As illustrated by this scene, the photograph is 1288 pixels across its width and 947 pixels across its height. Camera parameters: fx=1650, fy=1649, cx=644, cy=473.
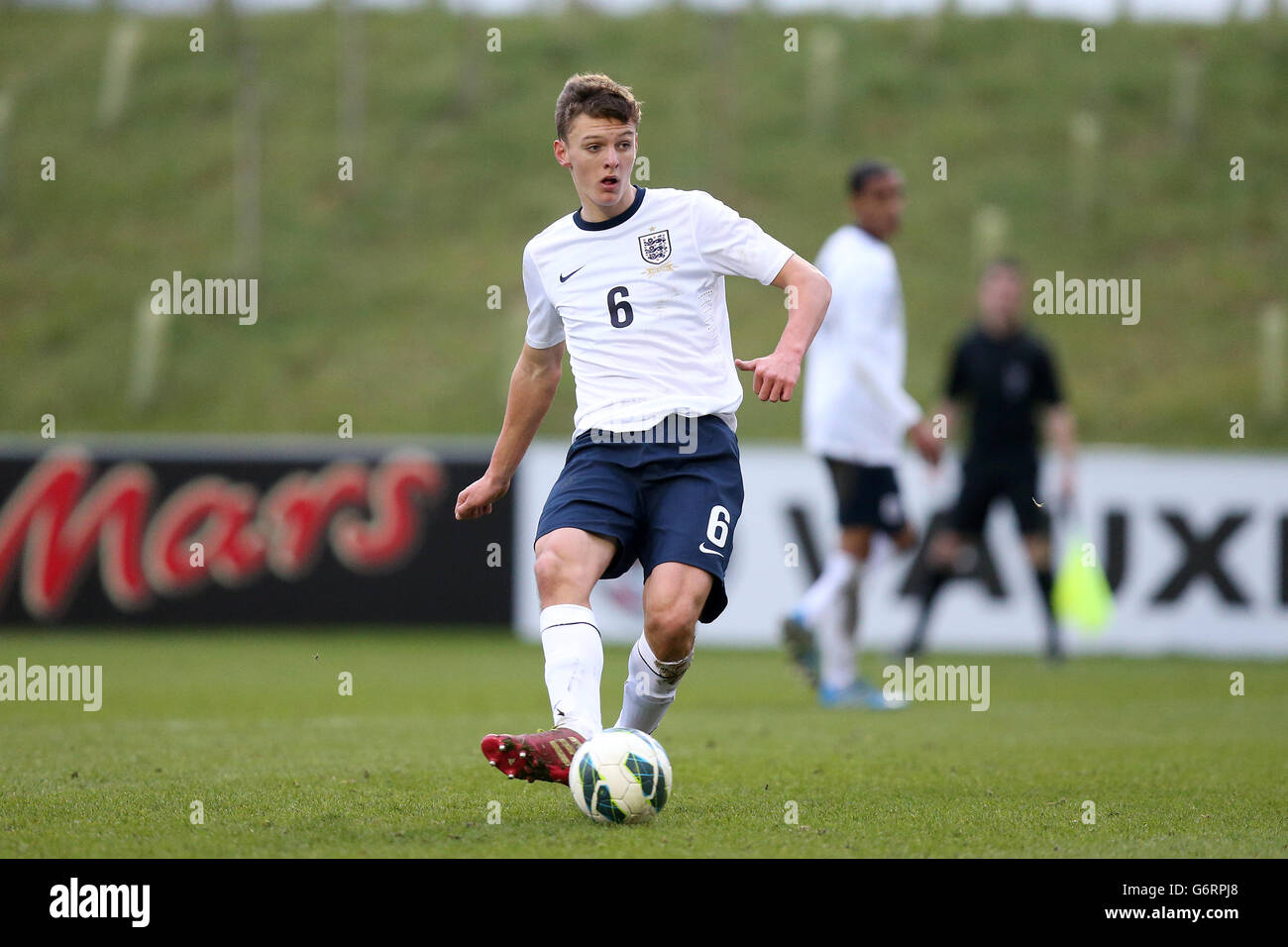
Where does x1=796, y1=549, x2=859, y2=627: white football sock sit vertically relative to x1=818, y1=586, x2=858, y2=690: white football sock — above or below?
above

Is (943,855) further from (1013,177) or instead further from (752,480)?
(1013,177)

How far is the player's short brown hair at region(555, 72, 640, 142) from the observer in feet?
16.5

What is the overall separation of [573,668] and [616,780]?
0.45 meters

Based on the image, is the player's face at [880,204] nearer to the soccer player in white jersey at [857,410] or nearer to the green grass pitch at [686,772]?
the soccer player in white jersey at [857,410]

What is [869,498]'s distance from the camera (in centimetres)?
915

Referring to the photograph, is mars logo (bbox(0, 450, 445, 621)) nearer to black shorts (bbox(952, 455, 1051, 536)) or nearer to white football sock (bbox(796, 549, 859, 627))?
black shorts (bbox(952, 455, 1051, 536))

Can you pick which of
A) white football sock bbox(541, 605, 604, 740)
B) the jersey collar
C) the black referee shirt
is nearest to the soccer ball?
white football sock bbox(541, 605, 604, 740)

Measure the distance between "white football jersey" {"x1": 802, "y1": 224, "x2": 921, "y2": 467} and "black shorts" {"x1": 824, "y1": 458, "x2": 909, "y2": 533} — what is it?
6 cm

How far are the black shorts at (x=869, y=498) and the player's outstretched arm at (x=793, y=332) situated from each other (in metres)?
4.00

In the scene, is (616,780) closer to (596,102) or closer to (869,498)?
(596,102)

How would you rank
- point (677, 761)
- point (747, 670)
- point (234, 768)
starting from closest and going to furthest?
point (234, 768) < point (677, 761) < point (747, 670)

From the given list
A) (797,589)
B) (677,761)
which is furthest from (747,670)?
(677,761)

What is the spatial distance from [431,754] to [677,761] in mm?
934

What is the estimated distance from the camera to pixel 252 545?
45.6 feet
